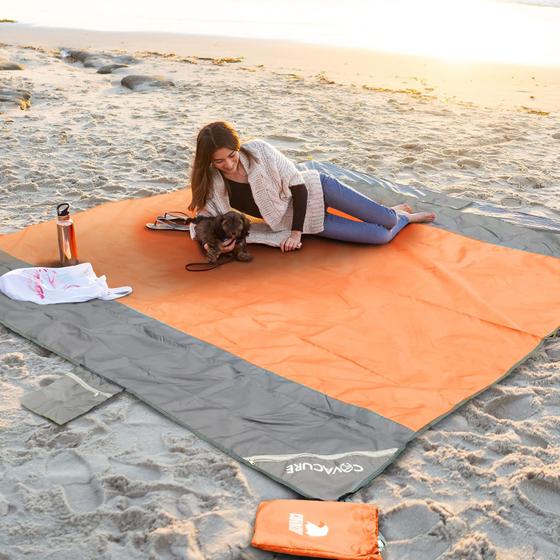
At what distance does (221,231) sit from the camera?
159 inches

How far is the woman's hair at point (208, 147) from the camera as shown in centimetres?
372

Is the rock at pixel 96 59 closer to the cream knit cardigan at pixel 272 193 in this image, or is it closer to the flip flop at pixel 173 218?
the flip flop at pixel 173 218

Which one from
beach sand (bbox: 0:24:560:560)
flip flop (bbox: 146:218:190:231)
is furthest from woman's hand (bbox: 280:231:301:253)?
beach sand (bbox: 0:24:560:560)

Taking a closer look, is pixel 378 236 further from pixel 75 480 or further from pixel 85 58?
pixel 85 58

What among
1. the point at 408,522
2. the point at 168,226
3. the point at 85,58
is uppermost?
the point at 85,58

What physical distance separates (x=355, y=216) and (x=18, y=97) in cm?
492

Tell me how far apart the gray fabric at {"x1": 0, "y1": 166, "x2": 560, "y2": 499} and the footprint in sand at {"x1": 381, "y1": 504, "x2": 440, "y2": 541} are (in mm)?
Result: 164

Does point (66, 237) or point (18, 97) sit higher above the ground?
point (18, 97)

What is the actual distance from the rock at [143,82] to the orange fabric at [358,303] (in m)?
4.33

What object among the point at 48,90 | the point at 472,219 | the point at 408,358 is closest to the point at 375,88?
the point at 48,90

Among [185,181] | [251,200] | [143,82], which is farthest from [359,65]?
[251,200]

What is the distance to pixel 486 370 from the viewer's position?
3.13m

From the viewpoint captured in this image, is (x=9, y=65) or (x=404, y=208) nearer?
(x=404, y=208)

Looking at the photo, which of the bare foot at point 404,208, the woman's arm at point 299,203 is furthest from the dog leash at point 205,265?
the bare foot at point 404,208
